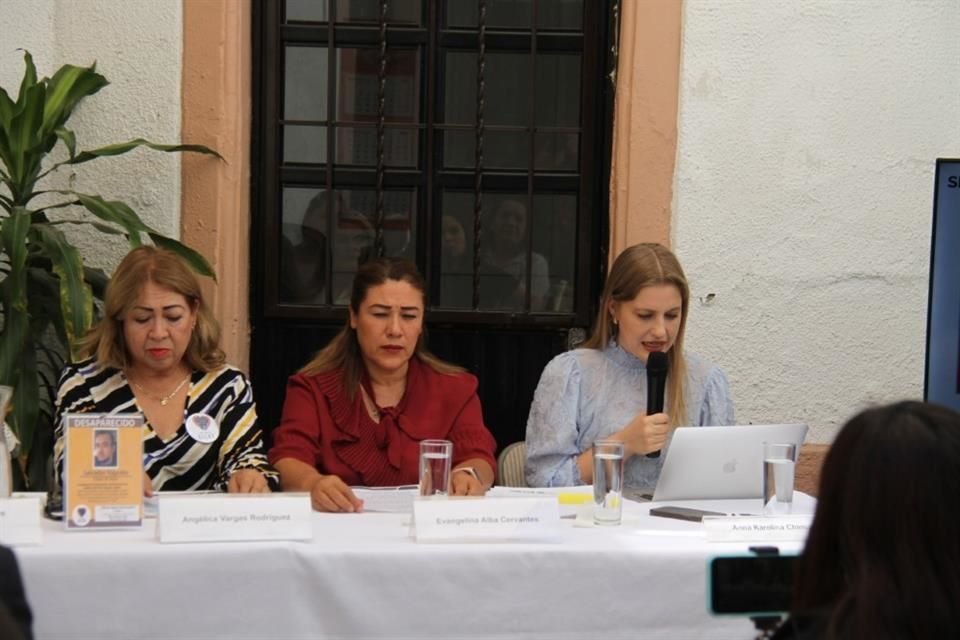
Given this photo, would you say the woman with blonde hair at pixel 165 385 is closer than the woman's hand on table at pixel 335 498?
No

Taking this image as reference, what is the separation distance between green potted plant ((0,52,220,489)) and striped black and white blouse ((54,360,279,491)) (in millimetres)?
393

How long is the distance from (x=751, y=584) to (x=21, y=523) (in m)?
1.53

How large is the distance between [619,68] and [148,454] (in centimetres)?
210

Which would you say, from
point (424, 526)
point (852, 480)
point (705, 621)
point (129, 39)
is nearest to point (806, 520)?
point (705, 621)

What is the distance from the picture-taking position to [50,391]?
14.0 feet

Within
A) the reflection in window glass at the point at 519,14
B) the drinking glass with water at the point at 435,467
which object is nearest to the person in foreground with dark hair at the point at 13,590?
the drinking glass with water at the point at 435,467

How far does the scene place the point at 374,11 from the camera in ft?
15.1

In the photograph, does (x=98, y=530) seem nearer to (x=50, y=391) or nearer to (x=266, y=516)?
(x=266, y=516)

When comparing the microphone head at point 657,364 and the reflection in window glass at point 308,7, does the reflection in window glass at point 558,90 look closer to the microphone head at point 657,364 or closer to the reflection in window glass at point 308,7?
the reflection in window glass at point 308,7

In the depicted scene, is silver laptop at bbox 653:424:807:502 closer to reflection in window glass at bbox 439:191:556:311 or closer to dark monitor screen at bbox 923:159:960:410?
dark monitor screen at bbox 923:159:960:410

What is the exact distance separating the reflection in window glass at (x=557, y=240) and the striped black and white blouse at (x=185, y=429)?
149 cm

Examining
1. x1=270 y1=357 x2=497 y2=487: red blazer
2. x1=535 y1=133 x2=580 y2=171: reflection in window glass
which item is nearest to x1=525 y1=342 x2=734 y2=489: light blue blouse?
x1=270 y1=357 x2=497 y2=487: red blazer

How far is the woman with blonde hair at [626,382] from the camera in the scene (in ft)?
11.8

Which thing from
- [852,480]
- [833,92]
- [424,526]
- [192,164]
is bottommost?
[424,526]
